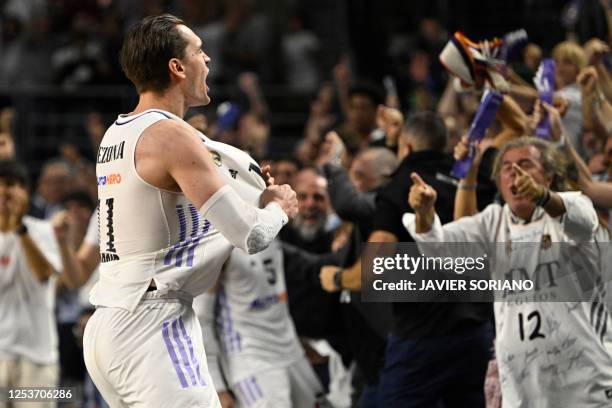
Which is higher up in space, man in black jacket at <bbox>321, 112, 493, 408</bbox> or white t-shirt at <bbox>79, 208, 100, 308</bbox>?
white t-shirt at <bbox>79, 208, 100, 308</bbox>

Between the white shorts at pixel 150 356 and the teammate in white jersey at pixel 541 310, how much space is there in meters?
1.63

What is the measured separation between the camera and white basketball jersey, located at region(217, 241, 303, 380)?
7789 mm

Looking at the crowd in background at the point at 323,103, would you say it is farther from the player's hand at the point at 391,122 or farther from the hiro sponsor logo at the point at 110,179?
the hiro sponsor logo at the point at 110,179

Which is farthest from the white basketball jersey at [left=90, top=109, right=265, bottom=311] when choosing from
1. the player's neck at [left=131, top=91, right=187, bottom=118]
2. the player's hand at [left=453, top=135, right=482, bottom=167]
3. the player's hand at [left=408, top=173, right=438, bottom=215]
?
the player's hand at [left=453, top=135, right=482, bottom=167]

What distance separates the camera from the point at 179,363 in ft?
15.8

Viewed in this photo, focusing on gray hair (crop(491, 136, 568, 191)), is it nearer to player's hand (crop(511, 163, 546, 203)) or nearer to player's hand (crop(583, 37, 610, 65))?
player's hand (crop(511, 163, 546, 203))

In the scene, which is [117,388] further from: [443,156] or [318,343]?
[318,343]

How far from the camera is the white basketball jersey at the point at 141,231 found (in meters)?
4.85

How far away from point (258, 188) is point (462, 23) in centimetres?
1032

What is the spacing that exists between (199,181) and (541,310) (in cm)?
211

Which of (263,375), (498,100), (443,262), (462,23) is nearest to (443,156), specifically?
(498,100)

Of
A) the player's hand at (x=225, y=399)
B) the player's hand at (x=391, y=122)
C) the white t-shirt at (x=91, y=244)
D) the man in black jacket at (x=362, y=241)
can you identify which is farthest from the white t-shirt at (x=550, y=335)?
the white t-shirt at (x=91, y=244)

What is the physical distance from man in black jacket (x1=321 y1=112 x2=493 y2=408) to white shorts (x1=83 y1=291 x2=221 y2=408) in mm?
2213

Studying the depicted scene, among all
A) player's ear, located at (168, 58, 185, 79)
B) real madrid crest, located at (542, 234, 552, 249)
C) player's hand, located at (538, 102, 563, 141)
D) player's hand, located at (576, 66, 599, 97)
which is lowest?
real madrid crest, located at (542, 234, 552, 249)
